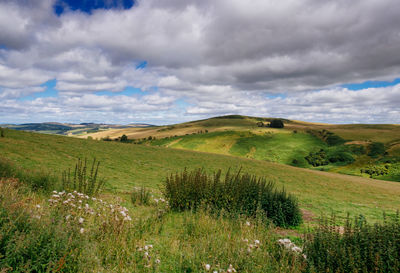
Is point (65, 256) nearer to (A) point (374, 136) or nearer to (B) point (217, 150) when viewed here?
(B) point (217, 150)

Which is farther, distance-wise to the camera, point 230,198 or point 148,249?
point 230,198

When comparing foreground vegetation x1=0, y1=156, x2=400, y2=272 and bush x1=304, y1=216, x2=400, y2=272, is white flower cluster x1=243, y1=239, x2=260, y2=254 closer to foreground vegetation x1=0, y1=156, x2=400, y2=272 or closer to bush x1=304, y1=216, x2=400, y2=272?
foreground vegetation x1=0, y1=156, x2=400, y2=272

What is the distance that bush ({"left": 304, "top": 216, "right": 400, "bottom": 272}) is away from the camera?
4846 mm

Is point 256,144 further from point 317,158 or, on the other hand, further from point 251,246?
point 251,246

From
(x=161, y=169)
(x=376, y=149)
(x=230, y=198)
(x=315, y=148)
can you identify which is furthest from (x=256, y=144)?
(x=230, y=198)

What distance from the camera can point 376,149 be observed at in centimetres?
6900

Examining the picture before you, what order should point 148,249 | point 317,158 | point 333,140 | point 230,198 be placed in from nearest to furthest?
point 148,249
point 230,198
point 317,158
point 333,140

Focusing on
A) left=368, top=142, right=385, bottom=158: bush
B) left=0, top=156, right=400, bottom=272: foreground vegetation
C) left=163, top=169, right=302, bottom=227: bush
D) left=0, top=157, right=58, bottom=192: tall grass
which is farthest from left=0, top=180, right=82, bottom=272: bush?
left=368, top=142, right=385, bottom=158: bush

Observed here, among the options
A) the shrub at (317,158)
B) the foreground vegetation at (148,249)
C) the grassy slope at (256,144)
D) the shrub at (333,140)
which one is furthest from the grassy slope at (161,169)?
the shrub at (333,140)

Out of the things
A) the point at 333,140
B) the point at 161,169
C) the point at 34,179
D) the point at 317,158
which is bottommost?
the point at 317,158

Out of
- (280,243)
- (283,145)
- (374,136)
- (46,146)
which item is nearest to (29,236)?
(280,243)

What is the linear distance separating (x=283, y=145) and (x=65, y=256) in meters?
83.9

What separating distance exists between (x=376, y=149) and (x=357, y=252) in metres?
80.3

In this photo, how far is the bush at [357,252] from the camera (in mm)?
4846
